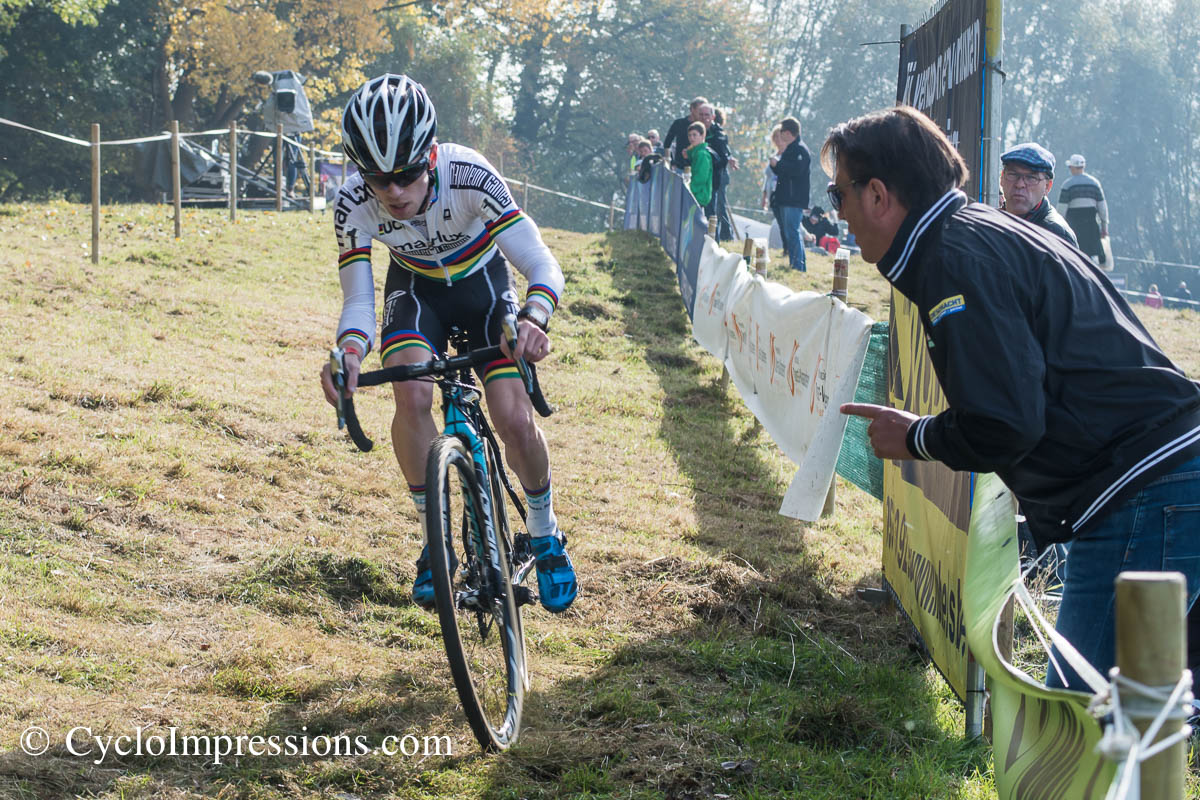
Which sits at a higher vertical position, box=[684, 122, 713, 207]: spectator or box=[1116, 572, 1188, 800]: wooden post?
box=[684, 122, 713, 207]: spectator

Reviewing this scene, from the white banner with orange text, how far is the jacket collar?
3.07 m

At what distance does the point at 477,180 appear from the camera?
4.39 metres

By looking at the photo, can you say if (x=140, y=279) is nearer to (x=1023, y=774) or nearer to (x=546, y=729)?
(x=546, y=729)

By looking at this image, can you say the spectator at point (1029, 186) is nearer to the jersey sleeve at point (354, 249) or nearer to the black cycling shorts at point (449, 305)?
the black cycling shorts at point (449, 305)

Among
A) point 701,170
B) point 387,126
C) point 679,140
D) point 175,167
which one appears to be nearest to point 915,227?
point 387,126

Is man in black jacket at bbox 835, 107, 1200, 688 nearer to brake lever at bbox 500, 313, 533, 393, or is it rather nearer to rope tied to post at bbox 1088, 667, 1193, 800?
Result: rope tied to post at bbox 1088, 667, 1193, 800

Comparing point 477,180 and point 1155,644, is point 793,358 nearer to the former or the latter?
point 477,180

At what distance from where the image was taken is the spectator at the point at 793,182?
16172mm

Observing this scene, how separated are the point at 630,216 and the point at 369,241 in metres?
21.3

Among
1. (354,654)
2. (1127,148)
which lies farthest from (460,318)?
(1127,148)

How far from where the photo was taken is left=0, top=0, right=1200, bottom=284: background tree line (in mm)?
32906

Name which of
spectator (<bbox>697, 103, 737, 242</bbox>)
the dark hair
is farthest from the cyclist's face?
spectator (<bbox>697, 103, 737, 242</bbox>)

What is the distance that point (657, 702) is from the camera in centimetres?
429

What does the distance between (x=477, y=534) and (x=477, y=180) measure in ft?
4.71
